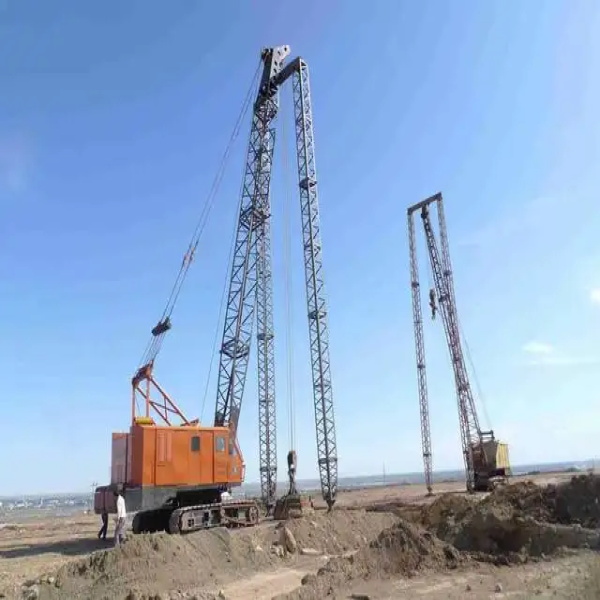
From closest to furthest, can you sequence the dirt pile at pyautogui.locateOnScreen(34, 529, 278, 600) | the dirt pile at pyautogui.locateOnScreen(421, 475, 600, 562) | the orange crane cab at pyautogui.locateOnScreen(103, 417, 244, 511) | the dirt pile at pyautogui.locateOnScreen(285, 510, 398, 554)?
the dirt pile at pyautogui.locateOnScreen(34, 529, 278, 600) < the dirt pile at pyautogui.locateOnScreen(421, 475, 600, 562) < the dirt pile at pyautogui.locateOnScreen(285, 510, 398, 554) < the orange crane cab at pyautogui.locateOnScreen(103, 417, 244, 511)

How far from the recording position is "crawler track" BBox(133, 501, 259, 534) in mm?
20469

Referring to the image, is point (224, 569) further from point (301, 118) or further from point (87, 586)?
point (301, 118)

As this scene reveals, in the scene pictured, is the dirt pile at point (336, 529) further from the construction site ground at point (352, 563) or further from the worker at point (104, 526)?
the worker at point (104, 526)

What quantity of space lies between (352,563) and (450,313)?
41468 mm

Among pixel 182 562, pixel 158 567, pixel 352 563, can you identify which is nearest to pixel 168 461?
pixel 182 562

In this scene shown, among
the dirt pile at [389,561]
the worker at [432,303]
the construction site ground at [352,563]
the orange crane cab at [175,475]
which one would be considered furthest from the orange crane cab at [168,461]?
the worker at [432,303]

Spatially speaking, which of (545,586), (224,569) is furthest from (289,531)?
(545,586)

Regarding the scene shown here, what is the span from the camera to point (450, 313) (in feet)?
174

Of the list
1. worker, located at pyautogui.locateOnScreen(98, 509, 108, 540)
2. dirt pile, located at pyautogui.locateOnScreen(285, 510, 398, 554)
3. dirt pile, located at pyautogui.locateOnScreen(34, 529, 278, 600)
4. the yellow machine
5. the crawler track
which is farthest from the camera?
the yellow machine

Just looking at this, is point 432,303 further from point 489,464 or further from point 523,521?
point 523,521

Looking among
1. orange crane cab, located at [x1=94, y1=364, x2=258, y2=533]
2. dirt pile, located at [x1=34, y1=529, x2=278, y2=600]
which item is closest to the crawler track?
orange crane cab, located at [x1=94, y1=364, x2=258, y2=533]

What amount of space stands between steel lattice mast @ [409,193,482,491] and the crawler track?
29601mm

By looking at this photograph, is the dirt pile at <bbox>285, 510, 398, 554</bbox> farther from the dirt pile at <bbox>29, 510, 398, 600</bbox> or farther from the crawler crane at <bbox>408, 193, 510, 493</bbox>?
the crawler crane at <bbox>408, 193, 510, 493</bbox>

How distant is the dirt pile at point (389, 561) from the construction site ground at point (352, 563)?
0.08 ft
